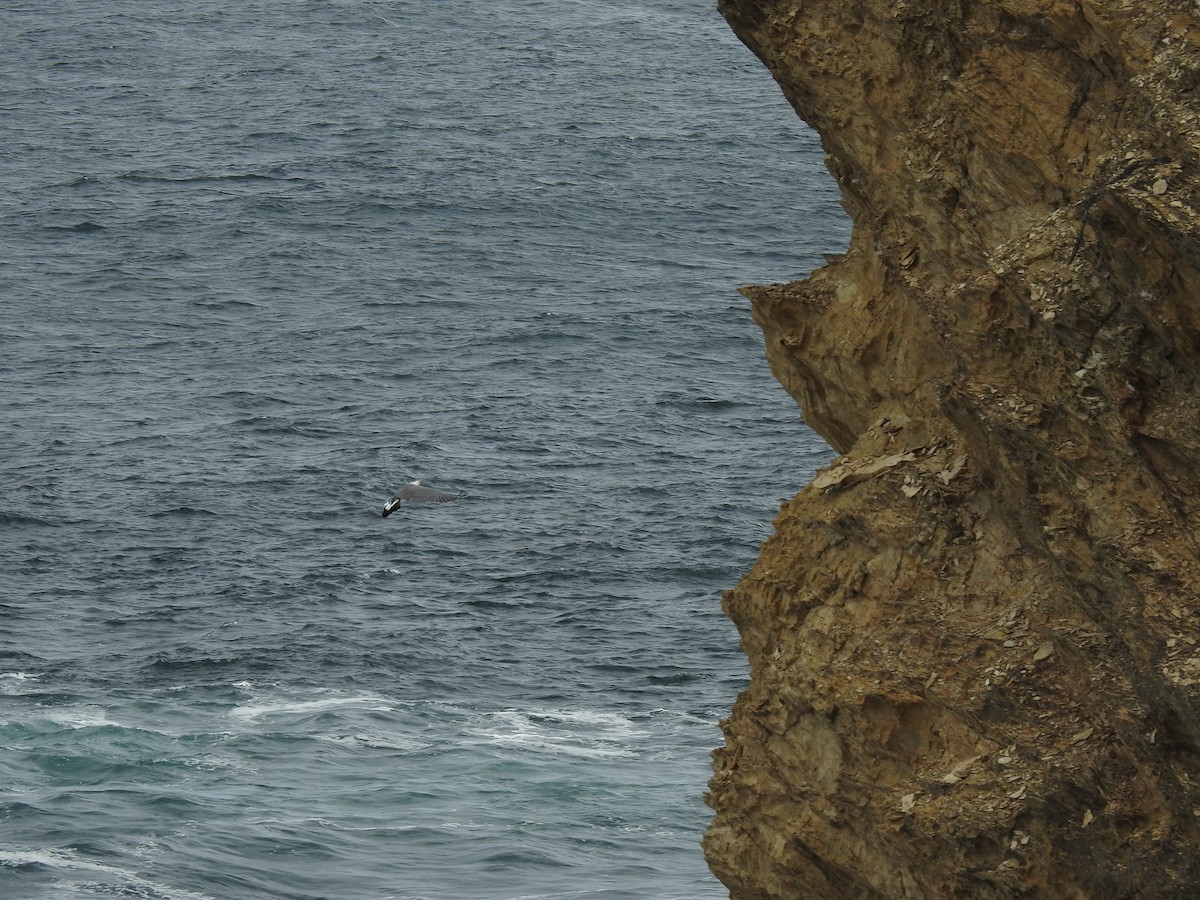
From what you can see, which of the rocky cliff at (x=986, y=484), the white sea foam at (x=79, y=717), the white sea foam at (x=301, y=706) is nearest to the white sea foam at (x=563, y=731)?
the white sea foam at (x=301, y=706)

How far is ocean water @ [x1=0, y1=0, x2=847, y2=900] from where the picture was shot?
4575 cm

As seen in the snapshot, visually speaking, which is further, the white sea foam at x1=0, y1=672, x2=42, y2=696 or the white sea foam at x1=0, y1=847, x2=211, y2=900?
the white sea foam at x1=0, y1=672, x2=42, y2=696

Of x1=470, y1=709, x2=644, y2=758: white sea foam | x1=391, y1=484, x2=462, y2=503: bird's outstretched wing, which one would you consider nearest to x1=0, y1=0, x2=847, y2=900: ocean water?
Answer: x1=470, y1=709, x2=644, y2=758: white sea foam

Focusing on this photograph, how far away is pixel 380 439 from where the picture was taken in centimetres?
7494

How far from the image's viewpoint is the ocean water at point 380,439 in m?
45.8

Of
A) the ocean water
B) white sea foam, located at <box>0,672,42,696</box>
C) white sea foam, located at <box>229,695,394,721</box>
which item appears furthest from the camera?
white sea foam, located at <box>0,672,42,696</box>

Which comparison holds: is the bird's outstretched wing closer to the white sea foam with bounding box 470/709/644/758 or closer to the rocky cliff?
the white sea foam with bounding box 470/709/644/758

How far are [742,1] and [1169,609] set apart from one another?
856 cm

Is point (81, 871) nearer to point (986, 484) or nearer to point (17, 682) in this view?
point (17, 682)

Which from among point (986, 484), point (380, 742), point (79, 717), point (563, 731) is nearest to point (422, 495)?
point (380, 742)

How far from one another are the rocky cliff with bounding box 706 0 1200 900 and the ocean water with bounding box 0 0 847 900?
21.6 metres

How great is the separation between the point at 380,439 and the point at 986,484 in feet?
192

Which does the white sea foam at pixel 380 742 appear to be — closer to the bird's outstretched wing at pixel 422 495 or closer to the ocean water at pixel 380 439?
the ocean water at pixel 380 439

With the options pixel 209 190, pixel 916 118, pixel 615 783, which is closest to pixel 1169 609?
pixel 916 118
